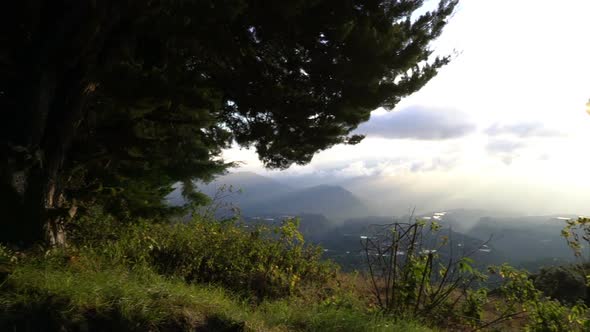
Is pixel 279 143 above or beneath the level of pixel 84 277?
above

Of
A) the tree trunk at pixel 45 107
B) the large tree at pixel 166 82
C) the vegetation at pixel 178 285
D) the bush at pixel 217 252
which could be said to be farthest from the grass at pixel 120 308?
the large tree at pixel 166 82

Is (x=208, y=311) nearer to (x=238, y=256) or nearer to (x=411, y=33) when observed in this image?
(x=238, y=256)

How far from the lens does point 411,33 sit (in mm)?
6438

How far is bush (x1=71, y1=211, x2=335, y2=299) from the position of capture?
18.0 ft

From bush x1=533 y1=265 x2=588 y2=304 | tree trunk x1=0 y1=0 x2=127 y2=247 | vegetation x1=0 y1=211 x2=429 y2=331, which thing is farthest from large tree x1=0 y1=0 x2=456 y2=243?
bush x1=533 y1=265 x2=588 y2=304

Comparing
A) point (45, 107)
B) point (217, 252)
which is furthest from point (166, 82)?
point (217, 252)

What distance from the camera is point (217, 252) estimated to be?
6074 millimetres

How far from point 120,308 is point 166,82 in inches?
100

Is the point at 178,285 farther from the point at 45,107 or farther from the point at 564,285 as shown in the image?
the point at 564,285

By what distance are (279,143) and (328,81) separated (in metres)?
1.59

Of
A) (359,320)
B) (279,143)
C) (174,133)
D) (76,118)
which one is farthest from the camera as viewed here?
(279,143)

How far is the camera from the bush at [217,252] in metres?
5.47

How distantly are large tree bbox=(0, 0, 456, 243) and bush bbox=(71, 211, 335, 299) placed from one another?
2.17ft

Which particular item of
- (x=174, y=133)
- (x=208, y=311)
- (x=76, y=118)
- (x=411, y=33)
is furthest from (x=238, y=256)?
(x=411, y=33)
